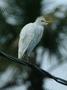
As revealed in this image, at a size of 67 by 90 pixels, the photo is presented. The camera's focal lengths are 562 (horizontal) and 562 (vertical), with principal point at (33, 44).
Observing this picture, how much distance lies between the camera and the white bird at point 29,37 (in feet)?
22.7

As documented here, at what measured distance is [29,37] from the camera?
7.10m

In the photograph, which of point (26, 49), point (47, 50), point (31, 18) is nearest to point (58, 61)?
point (47, 50)

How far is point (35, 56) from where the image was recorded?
12.2 m

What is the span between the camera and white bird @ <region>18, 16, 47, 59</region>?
691cm

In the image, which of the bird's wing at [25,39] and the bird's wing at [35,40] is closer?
the bird's wing at [25,39]

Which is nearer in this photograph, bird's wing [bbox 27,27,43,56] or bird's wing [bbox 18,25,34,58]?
bird's wing [bbox 18,25,34,58]

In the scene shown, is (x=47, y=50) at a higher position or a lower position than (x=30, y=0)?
lower

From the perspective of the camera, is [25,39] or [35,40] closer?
[25,39]

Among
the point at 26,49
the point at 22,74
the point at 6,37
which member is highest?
the point at 26,49

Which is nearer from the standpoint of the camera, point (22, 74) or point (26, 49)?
point (26, 49)

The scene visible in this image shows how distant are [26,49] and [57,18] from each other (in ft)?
19.1

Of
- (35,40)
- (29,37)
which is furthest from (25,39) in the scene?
(35,40)

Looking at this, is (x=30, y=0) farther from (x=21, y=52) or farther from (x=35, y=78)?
(x=21, y=52)

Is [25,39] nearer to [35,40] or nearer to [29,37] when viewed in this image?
[29,37]
